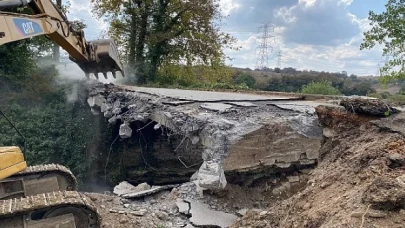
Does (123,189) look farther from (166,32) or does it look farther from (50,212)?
(166,32)

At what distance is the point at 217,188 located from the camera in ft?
16.7

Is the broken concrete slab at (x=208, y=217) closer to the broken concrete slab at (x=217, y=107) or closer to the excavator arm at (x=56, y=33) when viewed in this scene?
the broken concrete slab at (x=217, y=107)

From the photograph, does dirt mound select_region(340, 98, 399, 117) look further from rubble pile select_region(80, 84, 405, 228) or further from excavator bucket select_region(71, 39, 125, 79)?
excavator bucket select_region(71, 39, 125, 79)

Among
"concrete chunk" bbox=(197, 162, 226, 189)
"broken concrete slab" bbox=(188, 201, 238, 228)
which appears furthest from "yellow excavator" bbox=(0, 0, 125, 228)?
"concrete chunk" bbox=(197, 162, 226, 189)

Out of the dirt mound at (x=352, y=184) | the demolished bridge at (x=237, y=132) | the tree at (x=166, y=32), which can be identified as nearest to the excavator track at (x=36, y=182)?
the demolished bridge at (x=237, y=132)

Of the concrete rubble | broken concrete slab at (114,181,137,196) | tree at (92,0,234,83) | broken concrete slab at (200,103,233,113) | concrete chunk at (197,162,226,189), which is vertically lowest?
broken concrete slab at (114,181,137,196)

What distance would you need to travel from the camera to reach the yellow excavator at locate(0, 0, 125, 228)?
4.62m

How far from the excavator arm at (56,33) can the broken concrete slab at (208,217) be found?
3.07m

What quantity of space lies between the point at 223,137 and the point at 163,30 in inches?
563

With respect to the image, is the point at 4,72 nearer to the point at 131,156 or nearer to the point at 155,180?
the point at 131,156

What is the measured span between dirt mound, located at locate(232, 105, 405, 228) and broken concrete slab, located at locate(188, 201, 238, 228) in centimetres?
106

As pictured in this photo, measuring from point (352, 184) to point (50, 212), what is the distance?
3.66 meters

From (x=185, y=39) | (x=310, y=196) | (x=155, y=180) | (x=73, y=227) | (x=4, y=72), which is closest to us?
(x=310, y=196)

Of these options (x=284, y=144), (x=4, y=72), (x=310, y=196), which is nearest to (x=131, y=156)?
(x=4, y=72)
